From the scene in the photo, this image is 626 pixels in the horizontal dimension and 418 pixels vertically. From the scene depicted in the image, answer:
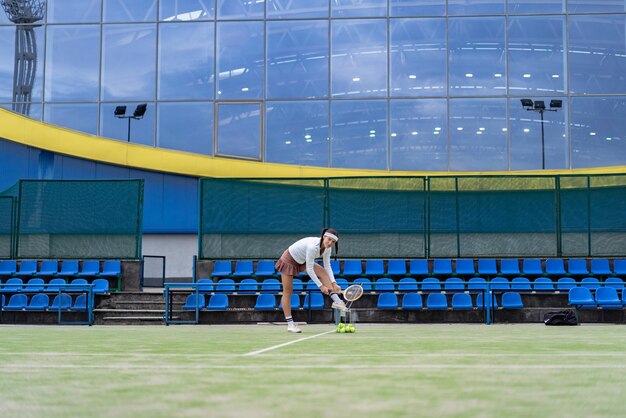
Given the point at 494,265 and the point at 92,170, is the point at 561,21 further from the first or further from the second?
the point at 92,170

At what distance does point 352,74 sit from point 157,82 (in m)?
7.07

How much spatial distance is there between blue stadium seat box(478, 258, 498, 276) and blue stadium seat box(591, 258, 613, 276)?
2.48 metres

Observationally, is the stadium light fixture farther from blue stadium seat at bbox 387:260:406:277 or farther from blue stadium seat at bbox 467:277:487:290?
blue stadium seat at bbox 467:277:487:290

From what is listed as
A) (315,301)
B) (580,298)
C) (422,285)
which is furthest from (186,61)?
(580,298)

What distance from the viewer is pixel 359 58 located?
99.4 feet

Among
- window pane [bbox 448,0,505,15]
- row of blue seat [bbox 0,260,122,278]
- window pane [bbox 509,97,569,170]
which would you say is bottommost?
row of blue seat [bbox 0,260,122,278]

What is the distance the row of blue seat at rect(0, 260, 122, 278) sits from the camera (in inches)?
906

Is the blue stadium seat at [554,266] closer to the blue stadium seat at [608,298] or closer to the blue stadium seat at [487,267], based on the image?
the blue stadium seat at [487,267]

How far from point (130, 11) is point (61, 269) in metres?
11.8

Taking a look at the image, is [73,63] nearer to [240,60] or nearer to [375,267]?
[240,60]

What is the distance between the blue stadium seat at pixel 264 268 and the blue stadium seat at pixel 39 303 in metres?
5.28

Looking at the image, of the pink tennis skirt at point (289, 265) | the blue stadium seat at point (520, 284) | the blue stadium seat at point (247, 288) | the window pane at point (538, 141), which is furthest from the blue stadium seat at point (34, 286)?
the window pane at point (538, 141)

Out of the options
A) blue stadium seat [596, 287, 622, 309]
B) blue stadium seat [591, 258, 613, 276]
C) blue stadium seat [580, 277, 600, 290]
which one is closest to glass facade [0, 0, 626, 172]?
blue stadium seat [591, 258, 613, 276]

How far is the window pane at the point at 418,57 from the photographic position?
29656 millimetres
